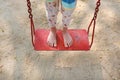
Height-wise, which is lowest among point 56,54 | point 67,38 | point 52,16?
point 56,54

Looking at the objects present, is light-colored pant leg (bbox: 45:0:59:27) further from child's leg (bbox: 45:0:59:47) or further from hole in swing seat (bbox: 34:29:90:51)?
hole in swing seat (bbox: 34:29:90:51)

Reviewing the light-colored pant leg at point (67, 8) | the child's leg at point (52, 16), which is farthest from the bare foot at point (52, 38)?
the light-colored pant leg at point (67, 8)

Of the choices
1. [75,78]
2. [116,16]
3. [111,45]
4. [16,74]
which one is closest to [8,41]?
[16,74]

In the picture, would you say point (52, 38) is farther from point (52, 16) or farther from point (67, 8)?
point (67, 8)

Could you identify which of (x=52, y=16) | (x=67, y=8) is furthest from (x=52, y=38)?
(x=67, y=8)

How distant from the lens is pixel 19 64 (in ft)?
6.89

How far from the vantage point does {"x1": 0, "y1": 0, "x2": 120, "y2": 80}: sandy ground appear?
204cm

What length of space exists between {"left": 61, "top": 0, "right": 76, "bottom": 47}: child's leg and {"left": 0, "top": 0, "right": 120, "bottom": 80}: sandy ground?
0.10 m

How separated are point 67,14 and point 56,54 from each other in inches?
13.9

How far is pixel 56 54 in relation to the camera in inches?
85.8

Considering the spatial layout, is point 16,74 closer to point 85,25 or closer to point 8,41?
point 8,41

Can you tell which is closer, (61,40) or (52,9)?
(52,9)

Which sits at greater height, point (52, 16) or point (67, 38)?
point (52, 16)

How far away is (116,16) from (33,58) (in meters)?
0.90
